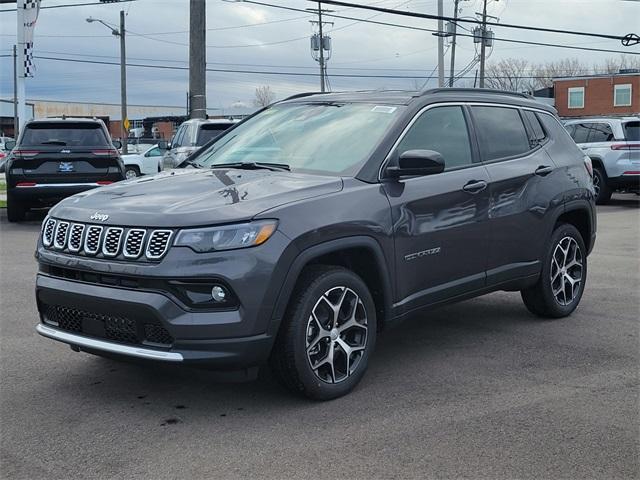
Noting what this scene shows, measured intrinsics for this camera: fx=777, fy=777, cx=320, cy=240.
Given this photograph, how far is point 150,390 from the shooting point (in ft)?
15.6

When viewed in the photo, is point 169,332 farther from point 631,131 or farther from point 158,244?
point 631,131

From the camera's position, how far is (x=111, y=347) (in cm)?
416

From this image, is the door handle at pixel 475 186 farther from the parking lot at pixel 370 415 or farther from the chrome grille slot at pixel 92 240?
the chrome grille slot at pixel 92 240

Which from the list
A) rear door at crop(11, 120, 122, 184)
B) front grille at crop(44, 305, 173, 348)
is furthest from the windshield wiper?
rear door at crop(11, 120, 122, 184)

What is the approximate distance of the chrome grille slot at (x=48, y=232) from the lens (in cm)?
458

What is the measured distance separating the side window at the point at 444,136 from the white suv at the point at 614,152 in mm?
12869

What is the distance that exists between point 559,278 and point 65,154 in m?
9.46

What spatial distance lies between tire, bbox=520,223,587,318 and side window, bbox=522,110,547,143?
0.76 metres

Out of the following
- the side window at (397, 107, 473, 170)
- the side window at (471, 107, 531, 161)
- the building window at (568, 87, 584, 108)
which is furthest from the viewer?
the building window at (568, 87, 584, 108)

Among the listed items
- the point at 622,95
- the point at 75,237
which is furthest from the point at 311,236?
the point at 622,95

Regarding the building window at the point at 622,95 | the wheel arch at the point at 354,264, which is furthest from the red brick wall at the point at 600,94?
the wheel arch at the point at 354,264

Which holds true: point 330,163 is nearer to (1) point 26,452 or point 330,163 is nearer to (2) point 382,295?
(2) point 382,295

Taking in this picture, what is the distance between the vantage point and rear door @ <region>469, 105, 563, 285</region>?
226 inches

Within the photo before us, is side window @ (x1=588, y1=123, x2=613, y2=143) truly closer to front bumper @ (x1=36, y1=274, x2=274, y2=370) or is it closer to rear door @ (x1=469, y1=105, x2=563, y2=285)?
rear door @ (x1=469, y1=105, x2=563, y2=285)
